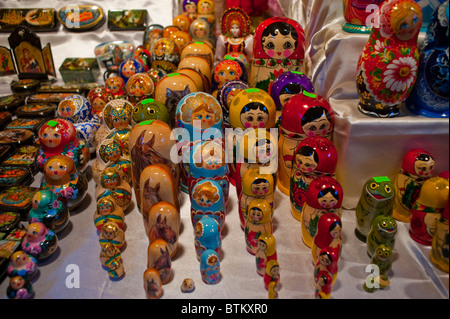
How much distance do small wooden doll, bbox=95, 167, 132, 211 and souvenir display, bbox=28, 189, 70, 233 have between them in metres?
0.24

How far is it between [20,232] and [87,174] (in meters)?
0.82

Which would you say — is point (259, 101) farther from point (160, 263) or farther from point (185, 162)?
point (160, 263)

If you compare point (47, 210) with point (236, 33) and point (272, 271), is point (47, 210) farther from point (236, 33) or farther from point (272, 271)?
point (236, 33)

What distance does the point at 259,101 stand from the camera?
240 cm

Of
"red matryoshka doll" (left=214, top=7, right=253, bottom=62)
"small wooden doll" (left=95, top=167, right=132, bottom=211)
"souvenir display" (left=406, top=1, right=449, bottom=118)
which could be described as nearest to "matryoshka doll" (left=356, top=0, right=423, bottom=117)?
"souvenir display" (left=406, top=1, right=449, bottom=118)

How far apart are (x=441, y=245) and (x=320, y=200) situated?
0.59 metres

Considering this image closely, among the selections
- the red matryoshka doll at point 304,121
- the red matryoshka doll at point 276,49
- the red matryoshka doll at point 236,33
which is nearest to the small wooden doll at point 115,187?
the red matryoshka doll at point 304,121

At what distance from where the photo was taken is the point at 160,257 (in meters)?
1.87

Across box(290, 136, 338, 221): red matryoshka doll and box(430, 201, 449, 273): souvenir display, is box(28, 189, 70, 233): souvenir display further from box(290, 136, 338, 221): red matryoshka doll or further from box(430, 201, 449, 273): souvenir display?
box(430, 201, 449, 273): souvenir display

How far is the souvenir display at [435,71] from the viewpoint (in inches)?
79.4

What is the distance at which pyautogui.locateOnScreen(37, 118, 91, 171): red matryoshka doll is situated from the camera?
2.50 metres

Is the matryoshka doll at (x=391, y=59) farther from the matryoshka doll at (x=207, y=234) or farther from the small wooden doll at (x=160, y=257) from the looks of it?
the small wooden doll at (x=160, y=257)

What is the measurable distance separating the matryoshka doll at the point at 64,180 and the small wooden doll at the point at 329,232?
4.96 ft

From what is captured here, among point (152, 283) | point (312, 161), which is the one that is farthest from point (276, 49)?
point (152, 283)
